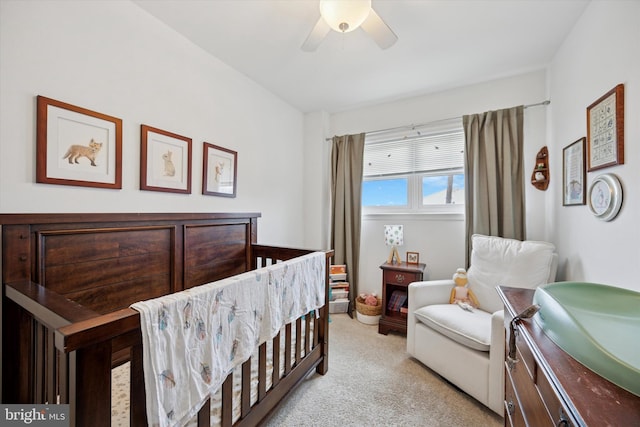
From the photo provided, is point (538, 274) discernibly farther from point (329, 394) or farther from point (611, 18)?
point (329, 394)

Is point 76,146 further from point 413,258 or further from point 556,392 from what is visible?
point 413,258

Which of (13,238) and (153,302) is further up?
(13,238)

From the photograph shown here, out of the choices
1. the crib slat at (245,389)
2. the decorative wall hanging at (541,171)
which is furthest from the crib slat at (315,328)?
the decorative wall hanging at (541,171)

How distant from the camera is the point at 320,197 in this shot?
321 cm

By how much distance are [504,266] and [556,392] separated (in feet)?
5.44

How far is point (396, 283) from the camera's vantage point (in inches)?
99.2

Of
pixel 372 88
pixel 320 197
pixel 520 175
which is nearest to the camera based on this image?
pixel 520 175

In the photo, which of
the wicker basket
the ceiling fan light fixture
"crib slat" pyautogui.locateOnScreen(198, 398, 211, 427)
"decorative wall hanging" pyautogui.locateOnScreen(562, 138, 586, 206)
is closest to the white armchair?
"decorative wall hanging" pyautogui.locateOnScreen(562, 138, 586, 206)

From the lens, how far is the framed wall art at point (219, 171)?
6.69 ft

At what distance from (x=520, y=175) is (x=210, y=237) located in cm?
277

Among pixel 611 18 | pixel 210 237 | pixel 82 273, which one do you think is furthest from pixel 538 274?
pixel 82 273

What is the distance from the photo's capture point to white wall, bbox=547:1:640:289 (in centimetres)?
112

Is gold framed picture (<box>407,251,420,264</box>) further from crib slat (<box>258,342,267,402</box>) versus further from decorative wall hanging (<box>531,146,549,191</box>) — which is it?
crib slat (<box>258,342,267,402</box>)

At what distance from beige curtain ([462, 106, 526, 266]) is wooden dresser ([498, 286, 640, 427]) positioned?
160cm
